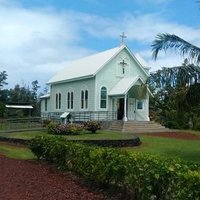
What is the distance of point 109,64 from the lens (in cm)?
4203

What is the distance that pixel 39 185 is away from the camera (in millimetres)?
11344

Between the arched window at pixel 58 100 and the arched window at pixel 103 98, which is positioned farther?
the arched window at pixel 58 100

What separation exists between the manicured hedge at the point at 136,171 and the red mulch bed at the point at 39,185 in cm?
45

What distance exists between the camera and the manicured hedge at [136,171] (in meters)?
7.06

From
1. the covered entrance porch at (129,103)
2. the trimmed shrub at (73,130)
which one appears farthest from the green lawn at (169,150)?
the covered entrance porch at (129,103)

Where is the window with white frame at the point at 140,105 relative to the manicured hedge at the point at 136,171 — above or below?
above

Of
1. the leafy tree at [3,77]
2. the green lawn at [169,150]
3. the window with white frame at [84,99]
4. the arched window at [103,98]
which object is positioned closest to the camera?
the green lawn at [169,150]

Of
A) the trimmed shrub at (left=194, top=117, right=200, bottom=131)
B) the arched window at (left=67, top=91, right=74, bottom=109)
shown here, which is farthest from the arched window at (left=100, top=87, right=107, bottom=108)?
the trimmed shrub at (left=194, top=117, right=200, bottom=131)

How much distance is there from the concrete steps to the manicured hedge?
22.2m

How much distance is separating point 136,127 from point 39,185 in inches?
1016

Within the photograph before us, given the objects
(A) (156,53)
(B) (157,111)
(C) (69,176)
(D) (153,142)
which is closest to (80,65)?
(B) (157,111)

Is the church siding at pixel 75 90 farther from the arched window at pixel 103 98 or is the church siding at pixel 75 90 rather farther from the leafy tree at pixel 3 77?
the leafy tree at pixel 3 77

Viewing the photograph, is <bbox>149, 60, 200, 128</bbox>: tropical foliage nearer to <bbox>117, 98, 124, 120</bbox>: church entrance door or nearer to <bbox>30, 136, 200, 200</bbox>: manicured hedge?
<bbox>30, 136, 200, 200</bbox>: manicured hedge

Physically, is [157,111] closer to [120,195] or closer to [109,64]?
[109,64]
